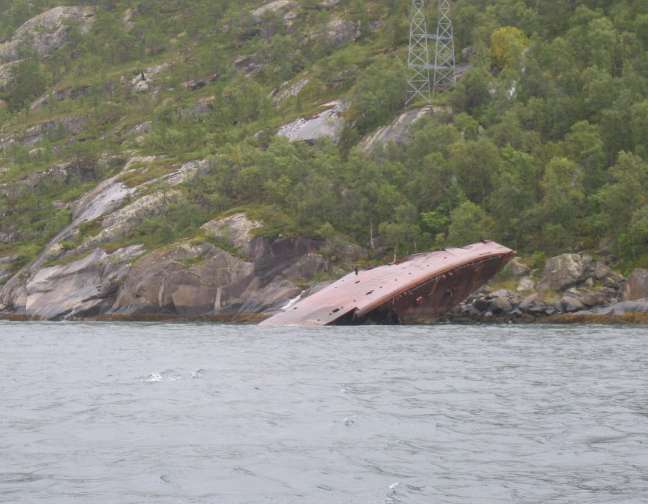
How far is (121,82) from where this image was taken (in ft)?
581

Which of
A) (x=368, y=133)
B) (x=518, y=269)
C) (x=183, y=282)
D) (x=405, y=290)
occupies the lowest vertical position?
(x=405, y=290)

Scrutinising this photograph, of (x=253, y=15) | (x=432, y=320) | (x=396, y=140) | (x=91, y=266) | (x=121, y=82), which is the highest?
(x=253, y=15)

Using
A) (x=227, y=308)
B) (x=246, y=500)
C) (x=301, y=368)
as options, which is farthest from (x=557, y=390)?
(x=227, y=308)

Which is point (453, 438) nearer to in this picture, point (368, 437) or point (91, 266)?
point (368, 437)

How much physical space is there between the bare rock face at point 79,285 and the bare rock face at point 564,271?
40.6 m

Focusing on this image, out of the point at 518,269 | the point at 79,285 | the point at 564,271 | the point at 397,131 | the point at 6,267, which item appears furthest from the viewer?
the point at 6,267

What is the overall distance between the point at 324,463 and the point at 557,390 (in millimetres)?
11439

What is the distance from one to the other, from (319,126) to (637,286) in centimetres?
6050

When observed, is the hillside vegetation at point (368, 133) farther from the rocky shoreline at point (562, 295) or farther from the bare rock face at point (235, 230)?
the rocky shoreline at point (562, 295)

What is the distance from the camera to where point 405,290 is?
66.2 meters

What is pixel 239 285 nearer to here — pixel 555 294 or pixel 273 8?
pixel 555 294

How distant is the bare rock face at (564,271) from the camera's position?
70.6 metres

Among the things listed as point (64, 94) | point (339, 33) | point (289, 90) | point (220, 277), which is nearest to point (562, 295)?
point (220, 277)

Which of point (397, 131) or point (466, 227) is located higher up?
point (397, 131)
